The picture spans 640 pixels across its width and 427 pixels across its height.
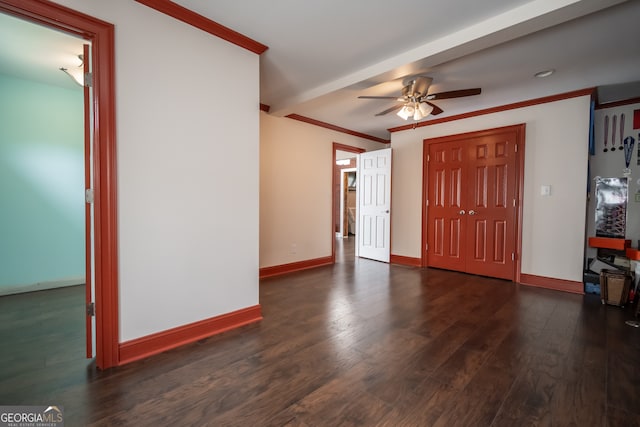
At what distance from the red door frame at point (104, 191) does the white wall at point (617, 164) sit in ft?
17.2

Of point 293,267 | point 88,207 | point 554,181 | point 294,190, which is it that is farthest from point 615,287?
point 88,207

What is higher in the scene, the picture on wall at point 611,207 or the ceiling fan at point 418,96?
the ceiling fan at point 418,96

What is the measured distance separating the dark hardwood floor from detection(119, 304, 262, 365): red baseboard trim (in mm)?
86

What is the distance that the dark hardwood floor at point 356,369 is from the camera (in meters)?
1.46

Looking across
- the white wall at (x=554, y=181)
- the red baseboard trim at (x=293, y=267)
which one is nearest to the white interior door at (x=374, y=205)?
the red baseboard trim at (x=293, y=267)

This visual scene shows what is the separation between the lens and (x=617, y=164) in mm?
3680

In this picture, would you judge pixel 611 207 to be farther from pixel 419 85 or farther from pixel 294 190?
pixel 294 190

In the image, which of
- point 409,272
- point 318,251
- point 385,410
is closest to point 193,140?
point 385,410

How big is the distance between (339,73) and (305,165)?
75.1 inches

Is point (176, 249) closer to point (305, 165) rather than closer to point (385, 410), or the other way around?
point (385, 410)

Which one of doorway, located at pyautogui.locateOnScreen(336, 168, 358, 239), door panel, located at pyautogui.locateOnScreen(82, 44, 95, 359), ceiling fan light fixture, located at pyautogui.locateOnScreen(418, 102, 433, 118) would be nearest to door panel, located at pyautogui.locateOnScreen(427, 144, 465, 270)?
ceiling fan light fixture, located at pyautogui.locateOnScreen(418, 102, 433, 118)

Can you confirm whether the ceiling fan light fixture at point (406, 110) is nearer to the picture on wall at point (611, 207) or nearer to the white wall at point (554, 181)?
the white wall at point (554, 181)

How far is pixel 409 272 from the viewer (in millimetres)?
4539

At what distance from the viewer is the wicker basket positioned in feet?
9.86
